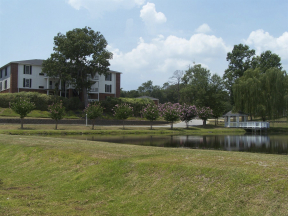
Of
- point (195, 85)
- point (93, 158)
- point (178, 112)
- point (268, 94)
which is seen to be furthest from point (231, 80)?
point (93, 158)

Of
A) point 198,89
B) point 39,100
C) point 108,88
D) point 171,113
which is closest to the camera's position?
point 171,113

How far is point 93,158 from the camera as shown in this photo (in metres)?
10.4

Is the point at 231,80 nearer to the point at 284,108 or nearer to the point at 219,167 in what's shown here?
the point at 284,108

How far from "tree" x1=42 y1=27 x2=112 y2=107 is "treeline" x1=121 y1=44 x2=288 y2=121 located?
69.8 ft

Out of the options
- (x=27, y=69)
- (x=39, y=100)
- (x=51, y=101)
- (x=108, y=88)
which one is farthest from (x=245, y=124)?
(x=27, y=69)

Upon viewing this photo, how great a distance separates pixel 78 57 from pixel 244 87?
106ft

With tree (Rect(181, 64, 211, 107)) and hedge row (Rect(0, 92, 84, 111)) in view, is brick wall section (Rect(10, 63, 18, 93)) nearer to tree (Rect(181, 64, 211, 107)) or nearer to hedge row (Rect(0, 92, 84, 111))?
hedge row (Rect(0, 92, 84, 111))

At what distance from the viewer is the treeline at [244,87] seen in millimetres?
48812

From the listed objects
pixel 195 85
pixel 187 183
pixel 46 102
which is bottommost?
pixel 187 183

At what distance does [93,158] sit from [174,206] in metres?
4.79

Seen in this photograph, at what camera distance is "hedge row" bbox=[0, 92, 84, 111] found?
50.3 metres

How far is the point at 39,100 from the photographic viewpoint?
174ft

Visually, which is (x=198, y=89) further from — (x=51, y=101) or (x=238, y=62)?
(x=51, y=101)

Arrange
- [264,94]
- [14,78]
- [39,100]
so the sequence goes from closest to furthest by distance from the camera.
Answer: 1. [264,94]
2. [39,100]
3. [14,78]
